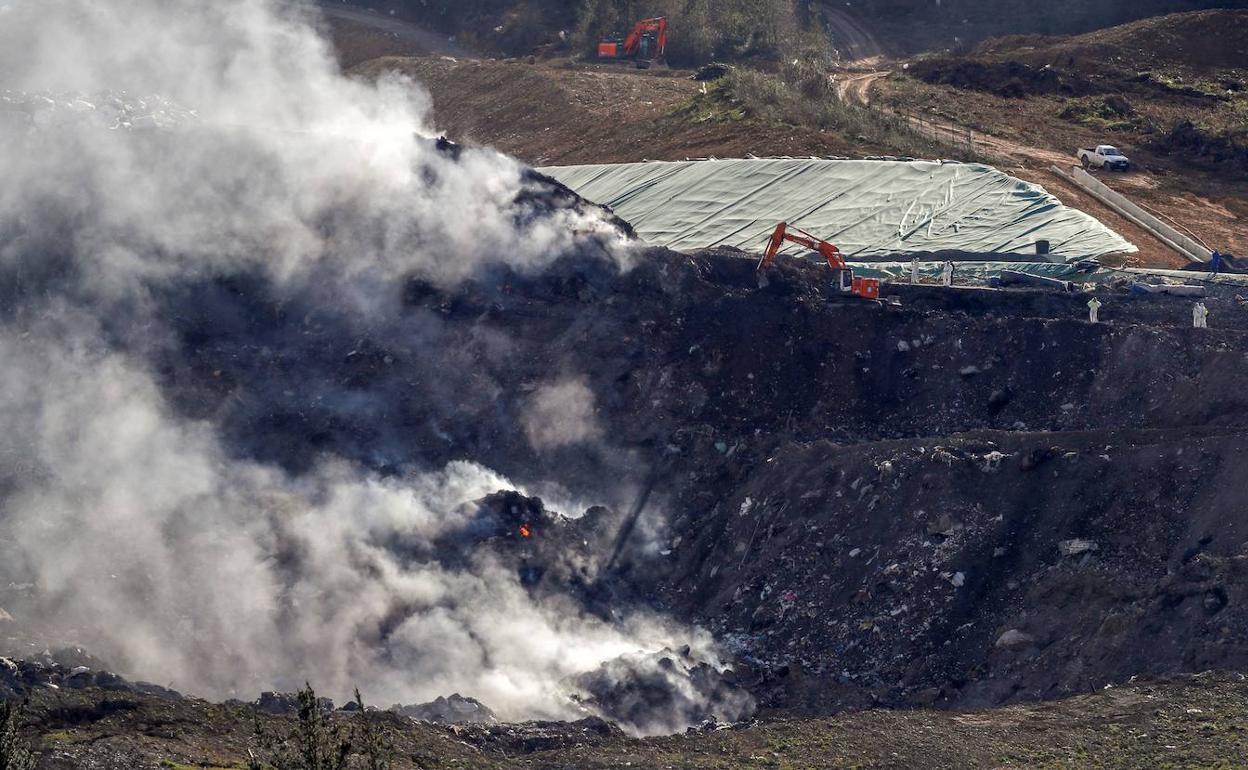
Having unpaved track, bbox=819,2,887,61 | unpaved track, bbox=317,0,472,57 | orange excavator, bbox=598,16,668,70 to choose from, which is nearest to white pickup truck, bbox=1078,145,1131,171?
unpaved track, bbox=819,2,887,61

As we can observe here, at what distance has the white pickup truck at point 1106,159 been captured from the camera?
5806 cm

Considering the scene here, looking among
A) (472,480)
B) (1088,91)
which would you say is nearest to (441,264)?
(472,480)

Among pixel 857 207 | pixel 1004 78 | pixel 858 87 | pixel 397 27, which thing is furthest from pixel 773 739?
pixel 397 27

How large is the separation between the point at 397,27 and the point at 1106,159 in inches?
1688

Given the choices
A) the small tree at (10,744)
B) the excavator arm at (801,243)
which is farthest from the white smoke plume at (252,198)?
the small tree at (10,744)

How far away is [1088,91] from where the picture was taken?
69.3 metres

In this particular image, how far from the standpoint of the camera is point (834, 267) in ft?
137

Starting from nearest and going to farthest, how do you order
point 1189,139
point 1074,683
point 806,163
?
1. point 1074,683
2. point 806,163
3. point 1189,139

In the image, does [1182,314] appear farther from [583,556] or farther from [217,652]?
[217,652]

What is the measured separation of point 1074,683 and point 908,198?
21145mm

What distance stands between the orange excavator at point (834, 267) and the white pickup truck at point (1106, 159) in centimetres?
1914

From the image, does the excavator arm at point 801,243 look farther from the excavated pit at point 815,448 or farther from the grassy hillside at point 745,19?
the grassy hillside at point 745,19

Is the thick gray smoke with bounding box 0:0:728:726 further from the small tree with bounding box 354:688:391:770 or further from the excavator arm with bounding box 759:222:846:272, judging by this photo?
the small tree with bounding box 354:688:391:770

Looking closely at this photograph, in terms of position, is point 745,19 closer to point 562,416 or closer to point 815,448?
point 562,416
